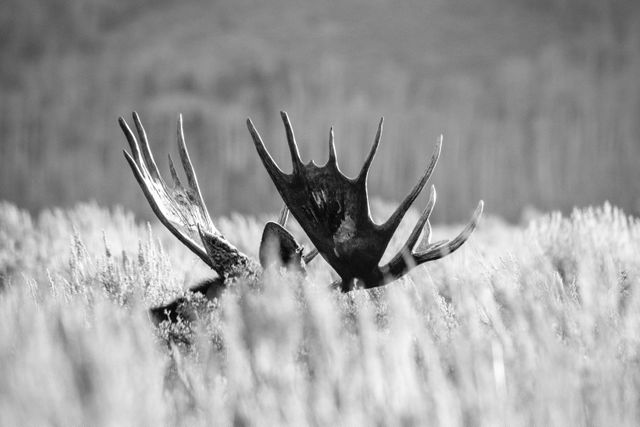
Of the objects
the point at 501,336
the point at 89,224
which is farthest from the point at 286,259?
the point at 89,224

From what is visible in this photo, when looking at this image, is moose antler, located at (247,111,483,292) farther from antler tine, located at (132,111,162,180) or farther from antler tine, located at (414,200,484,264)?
antler tine, located at (132,111,162,180)

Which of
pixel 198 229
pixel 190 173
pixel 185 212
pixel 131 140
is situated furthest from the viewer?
pixel 190 173

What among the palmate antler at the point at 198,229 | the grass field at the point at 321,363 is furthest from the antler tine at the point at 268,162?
the grass field at the point at 321,363

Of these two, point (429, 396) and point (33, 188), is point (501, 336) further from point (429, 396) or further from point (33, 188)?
point (33, 188)

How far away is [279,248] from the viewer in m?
3.76

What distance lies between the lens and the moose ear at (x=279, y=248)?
12.2 feet

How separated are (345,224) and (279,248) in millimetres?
425

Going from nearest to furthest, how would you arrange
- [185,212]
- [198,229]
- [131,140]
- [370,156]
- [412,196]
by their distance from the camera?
[370,156] → [412,196] → [198,229] → [131,140] → [185,212]

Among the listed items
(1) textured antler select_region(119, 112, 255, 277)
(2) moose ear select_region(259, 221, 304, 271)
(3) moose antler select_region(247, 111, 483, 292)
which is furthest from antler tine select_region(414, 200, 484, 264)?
(1) textured antler select_region(119, 112, 255, 277)

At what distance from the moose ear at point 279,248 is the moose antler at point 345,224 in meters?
0.21

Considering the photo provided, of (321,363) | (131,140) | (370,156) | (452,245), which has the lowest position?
(321,363)

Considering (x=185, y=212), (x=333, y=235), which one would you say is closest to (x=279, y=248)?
(x=333, y=235)

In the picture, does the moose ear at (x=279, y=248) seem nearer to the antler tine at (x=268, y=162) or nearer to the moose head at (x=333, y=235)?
the moose head at (x=333, y=235)

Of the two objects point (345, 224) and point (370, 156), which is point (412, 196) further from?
point (345, 224)
